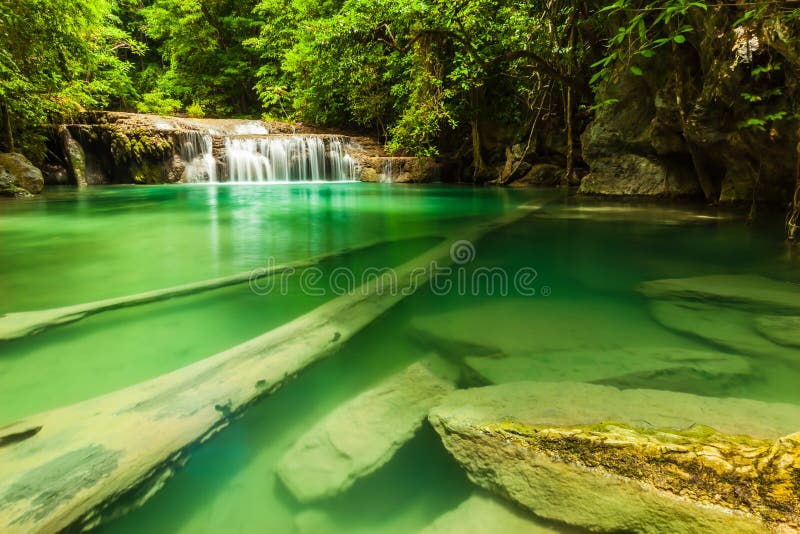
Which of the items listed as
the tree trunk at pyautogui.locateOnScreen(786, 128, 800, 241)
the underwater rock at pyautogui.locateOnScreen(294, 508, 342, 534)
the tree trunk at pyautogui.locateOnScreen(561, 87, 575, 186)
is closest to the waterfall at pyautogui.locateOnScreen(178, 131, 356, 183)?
the tree trunk at pyautogui.locateOnScreen(561, 87, 575, 186)

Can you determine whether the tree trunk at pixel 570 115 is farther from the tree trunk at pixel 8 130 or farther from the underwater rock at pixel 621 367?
the tree trunk at pixel 8 130

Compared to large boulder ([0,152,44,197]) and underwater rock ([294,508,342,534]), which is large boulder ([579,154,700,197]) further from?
large boulder ([0,152,44,197])

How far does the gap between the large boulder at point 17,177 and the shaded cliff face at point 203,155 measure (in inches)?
147

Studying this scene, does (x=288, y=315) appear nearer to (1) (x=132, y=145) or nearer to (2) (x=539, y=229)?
(2) (x=539, y=229)

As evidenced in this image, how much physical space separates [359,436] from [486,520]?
528 millimetres

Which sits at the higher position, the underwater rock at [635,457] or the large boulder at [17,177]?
the large boulder at [17,177]

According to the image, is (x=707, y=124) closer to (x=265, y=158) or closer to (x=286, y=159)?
(x=286, y=159)

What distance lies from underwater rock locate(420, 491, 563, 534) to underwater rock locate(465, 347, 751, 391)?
27.1 inches

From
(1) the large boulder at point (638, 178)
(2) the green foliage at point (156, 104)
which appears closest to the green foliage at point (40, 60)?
(2) the green foliage at point (156, 104)

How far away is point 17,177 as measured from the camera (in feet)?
37.3

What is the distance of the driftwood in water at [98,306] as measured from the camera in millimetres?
2467

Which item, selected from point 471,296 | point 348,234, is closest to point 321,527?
point 471,296

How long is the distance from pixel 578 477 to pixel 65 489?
1.46 meters

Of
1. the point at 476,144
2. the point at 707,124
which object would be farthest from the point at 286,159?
the point at 707,124
